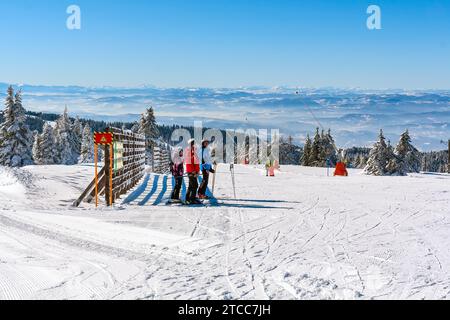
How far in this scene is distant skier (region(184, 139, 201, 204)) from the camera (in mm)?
12992

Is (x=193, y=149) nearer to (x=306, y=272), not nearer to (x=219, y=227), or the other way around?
(x=219, y=227)

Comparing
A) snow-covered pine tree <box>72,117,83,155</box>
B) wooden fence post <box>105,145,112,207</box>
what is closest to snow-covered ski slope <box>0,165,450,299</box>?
wooden fence post <box>105,145,112,207</box>

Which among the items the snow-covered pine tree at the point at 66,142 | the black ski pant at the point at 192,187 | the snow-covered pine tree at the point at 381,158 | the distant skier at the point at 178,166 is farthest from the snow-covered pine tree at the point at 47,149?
the black ski pant at the point at 192,187

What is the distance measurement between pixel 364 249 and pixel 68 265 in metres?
4.52

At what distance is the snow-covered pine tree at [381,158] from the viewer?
58219mm

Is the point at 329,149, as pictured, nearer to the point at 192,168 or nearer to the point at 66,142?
the point at 66,142

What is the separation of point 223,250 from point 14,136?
49.5 metres

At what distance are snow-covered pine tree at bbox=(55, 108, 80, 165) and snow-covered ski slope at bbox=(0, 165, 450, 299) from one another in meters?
60.8

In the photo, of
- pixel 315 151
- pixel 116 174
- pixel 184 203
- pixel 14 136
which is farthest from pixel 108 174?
pixel 315 151

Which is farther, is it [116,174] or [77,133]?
[77,133]

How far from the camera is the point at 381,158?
194 ft

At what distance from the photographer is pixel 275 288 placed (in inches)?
209

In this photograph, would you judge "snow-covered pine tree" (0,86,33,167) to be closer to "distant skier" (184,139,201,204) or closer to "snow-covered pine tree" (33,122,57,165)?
"snow-covered pine tree" (33,122,57,165)
